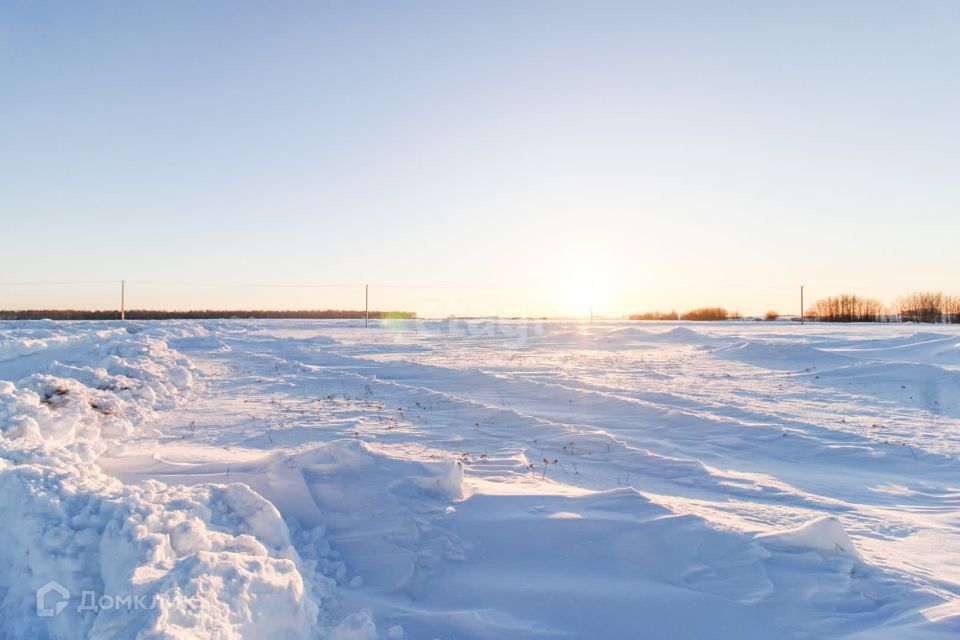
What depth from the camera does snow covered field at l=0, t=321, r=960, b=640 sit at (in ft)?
9.64

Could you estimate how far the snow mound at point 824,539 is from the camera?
3.49 m

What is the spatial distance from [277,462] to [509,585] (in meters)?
2.56

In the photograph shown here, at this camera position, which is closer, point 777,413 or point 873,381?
point 777,413

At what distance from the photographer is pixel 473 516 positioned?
4148 millimetres

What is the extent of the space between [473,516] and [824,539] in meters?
2.40

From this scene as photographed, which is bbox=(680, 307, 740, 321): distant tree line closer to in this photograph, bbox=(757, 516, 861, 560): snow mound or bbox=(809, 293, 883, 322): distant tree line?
bbox=(809, 293, 883, 322): distant tree line

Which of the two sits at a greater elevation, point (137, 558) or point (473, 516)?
point (137, 558)

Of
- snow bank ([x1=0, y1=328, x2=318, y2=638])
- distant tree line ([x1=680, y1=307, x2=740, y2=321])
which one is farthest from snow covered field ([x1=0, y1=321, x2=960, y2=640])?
distant tree line ([x1=680, y1=307, x2=740, y2=321])

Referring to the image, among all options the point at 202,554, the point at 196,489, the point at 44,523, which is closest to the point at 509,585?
the point at 202,554

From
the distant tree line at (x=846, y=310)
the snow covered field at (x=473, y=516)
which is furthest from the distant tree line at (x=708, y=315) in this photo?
the snow covered field at (x=473, y=516)

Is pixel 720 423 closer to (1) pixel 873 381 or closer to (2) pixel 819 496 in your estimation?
(2) pixel 819 496

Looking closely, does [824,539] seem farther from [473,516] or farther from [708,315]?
[708,315]

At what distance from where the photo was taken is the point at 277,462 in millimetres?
4914

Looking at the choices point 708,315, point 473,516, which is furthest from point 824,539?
point 708,315
